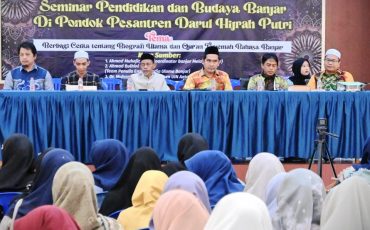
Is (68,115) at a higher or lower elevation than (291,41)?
lower

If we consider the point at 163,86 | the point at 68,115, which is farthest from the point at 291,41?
the point at 68,115

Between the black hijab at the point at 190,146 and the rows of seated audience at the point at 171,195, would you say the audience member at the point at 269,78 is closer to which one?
the black hijab at the point at 190,146

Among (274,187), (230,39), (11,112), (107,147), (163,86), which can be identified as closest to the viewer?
(274,187)

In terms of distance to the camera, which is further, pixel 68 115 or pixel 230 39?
pixel 230 39

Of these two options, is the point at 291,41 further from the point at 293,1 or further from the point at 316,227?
the point at 316,227

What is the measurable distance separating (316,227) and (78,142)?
4062 mm

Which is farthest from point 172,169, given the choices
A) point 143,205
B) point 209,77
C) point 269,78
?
point 269,78

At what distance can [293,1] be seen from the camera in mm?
10070

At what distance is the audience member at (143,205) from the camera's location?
12.5 feet

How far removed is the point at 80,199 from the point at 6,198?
57.0 inches

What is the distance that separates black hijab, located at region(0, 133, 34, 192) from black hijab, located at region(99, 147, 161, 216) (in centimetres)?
85

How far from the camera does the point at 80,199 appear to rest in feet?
11.6

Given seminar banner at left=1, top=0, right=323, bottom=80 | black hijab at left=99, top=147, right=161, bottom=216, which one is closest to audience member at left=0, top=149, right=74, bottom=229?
black hijab at left=99, top=147, right=161, bottom=216

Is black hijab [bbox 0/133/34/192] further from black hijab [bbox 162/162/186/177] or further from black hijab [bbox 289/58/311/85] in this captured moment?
black hijab [bbox 289/58/311/85]
